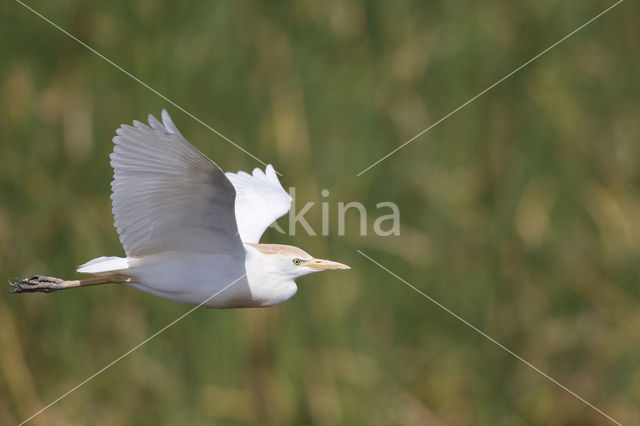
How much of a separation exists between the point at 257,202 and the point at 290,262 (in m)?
0.80

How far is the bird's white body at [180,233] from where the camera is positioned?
292 centimetres

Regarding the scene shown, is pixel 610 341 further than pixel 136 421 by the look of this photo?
Yes

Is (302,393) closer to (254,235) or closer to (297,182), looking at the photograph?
(297,182)

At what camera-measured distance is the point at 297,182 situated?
522cm

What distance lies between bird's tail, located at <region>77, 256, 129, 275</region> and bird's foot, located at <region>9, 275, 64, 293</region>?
40cm

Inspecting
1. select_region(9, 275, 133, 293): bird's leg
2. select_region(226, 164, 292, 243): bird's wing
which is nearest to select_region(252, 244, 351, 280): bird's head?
select_region(226, 164, 292, 243): bird's wing

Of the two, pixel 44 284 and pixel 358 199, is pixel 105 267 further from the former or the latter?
pixel 358 199

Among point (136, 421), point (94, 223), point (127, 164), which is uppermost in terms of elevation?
point (127, 164)

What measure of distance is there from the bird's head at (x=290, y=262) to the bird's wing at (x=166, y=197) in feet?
0.69

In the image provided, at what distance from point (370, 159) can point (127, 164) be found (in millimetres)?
2401

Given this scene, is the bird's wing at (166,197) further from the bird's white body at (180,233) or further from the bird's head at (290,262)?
the bird's head at (290,262)

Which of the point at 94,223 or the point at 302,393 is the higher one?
the point at 94,223

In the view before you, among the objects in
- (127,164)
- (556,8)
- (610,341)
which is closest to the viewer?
(127,164)

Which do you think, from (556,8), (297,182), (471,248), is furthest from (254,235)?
(556,8)
